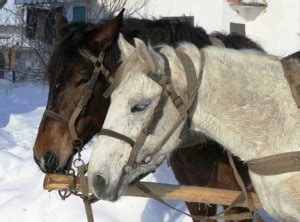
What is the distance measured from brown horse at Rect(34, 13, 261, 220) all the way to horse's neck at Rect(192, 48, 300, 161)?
704 mm

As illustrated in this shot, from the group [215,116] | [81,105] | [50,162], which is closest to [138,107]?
[215,116]

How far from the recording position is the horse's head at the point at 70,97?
9.15 ft

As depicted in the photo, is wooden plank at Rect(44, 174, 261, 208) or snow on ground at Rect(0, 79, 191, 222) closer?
wooden plank at Rect(44, 174, 261, 208)

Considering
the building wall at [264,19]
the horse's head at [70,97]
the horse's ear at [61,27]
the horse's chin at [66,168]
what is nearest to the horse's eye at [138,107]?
the horse's head at [70,97]

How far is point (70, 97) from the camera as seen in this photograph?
280 centimetres

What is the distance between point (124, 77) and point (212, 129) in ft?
1.38

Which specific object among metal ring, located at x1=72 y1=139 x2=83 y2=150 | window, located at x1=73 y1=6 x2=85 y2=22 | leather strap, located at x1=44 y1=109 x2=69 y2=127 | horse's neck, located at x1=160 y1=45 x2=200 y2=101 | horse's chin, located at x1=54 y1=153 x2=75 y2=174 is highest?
horse's neck, located at x1=160 y1=45 x2=200 y2=101

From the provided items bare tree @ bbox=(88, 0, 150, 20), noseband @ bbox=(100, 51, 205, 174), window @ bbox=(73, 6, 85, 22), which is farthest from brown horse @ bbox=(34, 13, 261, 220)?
window @ bbox=(73, 6, 85, 22)

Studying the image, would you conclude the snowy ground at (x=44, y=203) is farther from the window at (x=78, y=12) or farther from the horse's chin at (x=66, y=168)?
the window at (x=78, y=12)

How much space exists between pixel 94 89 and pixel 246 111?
3.18 ft

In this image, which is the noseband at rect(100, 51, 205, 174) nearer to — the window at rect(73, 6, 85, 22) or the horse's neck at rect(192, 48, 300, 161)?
the horse's neck at rect(192, 48, 300, 161)

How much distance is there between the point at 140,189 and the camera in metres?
2.70

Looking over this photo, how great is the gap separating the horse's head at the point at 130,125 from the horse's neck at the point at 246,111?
159 millimetres

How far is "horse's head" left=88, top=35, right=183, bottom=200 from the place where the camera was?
2.04 m
